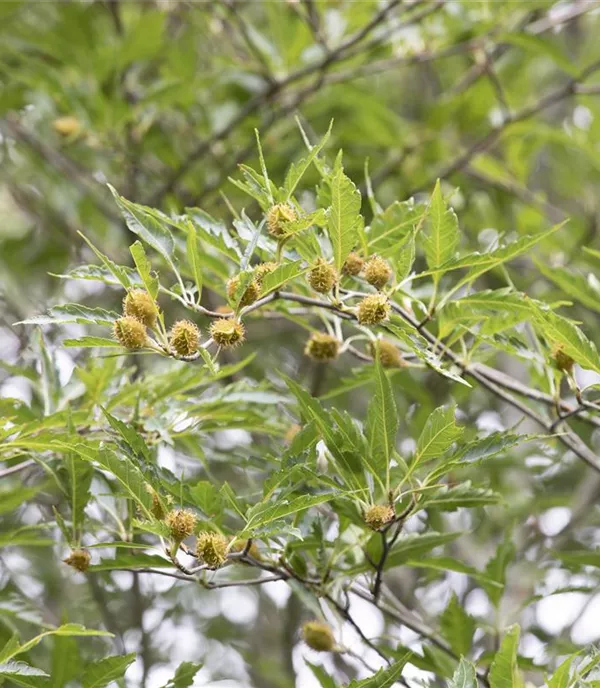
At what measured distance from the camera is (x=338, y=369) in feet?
8.98

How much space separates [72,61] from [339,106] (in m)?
0.70

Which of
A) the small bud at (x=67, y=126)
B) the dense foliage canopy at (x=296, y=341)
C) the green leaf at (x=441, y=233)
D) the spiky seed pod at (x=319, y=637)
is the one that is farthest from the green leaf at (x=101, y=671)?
the small bud at (x=67, y=126)

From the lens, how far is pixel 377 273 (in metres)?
1.20

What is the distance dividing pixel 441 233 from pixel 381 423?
0.81 feet

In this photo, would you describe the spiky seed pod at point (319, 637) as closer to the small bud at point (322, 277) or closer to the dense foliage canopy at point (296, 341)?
the dense foliage canopy at point (296, 341)

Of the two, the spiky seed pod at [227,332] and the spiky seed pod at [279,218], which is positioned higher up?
the spiky seed pod at [279,218]

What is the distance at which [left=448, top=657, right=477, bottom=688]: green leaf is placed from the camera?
1.06 meters

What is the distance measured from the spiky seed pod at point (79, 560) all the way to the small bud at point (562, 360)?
0.66m

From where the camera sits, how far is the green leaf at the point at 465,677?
3.49ft

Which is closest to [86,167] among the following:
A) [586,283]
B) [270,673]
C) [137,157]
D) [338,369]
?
[137,157]

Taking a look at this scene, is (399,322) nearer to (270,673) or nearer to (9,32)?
(270,673)

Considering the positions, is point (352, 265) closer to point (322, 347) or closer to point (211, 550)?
point (322, 347)

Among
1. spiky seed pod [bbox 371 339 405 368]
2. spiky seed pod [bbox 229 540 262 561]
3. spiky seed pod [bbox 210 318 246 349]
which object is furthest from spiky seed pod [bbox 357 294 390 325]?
spiky seed pod [bbox 229 540 262 561]

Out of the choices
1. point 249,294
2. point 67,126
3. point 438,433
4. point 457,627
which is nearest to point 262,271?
point 249,294
